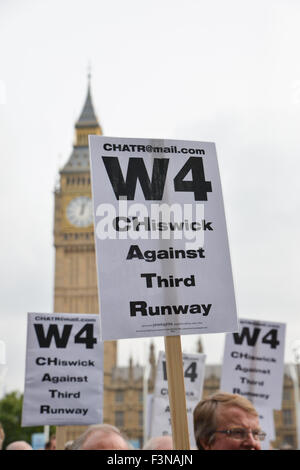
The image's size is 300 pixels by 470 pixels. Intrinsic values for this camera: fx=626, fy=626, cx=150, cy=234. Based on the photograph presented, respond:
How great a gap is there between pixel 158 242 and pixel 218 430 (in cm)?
86

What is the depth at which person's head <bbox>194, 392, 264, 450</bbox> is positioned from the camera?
268 centimetres

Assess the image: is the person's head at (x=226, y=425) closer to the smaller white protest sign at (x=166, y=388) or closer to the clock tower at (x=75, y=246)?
the smaller white protest sign at (x=166, y=388)

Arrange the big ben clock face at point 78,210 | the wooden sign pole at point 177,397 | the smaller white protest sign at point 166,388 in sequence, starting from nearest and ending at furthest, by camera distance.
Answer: the wooden sign pole at point 177,397 < the smaller white protest sign at point 166,388 < the big ben clock face at point 78,210

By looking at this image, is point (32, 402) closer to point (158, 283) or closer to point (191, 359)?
point (191, 359)

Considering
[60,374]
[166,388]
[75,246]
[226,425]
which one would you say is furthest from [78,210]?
[226,425]

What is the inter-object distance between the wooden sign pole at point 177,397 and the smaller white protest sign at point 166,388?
5313 mm

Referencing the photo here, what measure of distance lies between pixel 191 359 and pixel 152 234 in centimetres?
541

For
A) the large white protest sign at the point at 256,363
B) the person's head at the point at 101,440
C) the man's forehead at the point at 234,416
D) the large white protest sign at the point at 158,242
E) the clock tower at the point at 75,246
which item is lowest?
the person's head at the point at 101,440

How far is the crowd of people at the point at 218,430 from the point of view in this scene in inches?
106

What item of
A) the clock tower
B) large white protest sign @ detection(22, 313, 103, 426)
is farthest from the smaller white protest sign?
the clock tower

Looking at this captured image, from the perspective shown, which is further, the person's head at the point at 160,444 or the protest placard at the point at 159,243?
the person's head at the point at 160,444

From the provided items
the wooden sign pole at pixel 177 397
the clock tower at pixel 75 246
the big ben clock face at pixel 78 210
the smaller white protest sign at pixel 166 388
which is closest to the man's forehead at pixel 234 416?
the wooden sign pole at pixel 177 397

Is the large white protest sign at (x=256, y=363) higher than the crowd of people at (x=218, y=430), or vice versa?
the large white protest sign at (x=256, y=363)
